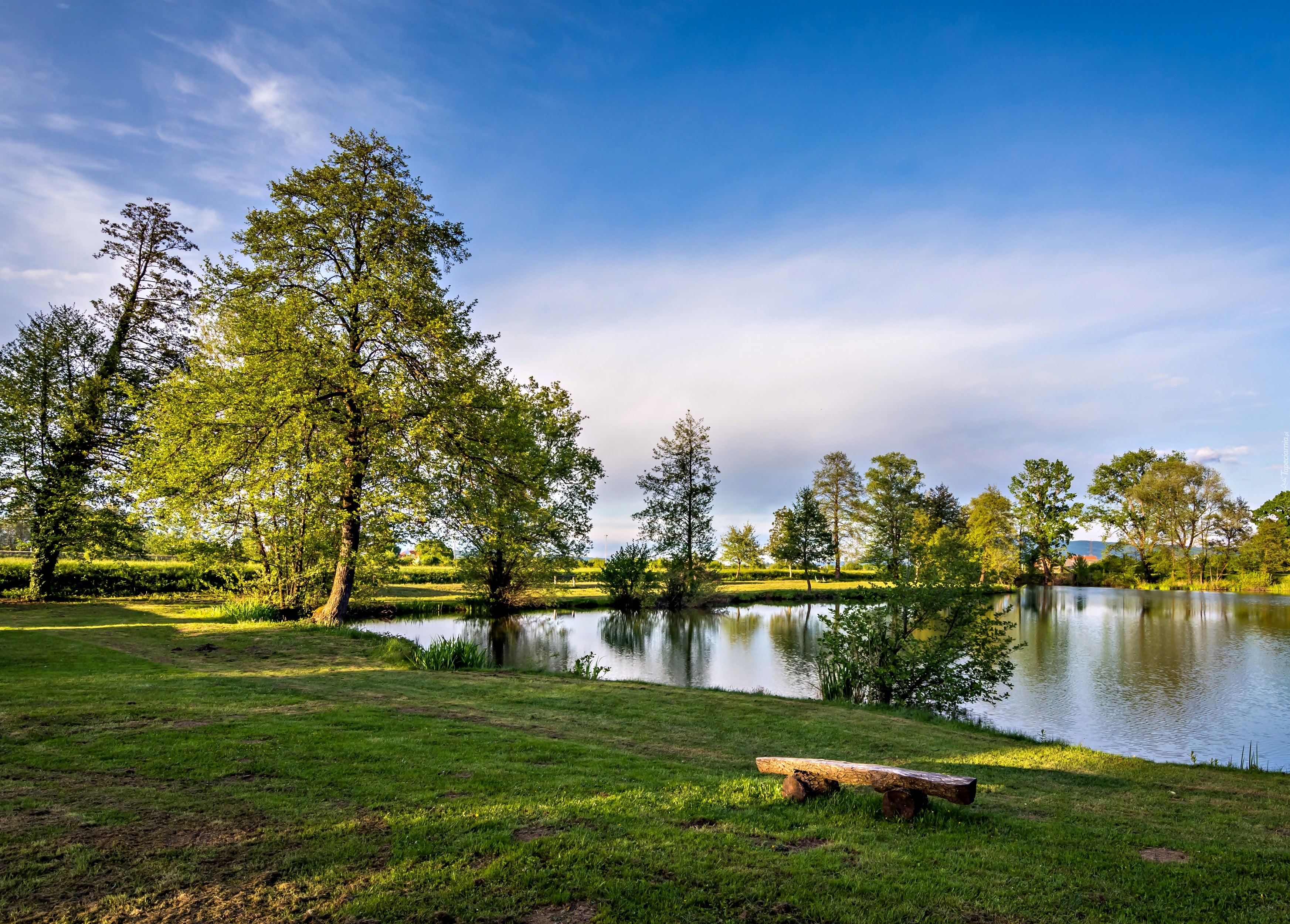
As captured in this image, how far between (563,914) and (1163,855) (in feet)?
16.0

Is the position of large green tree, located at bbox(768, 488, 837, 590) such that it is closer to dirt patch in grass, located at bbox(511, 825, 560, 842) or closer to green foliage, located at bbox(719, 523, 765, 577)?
green foliage, located at bbox(719, 523, 765, 577)

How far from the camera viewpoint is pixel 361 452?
18.6 metres

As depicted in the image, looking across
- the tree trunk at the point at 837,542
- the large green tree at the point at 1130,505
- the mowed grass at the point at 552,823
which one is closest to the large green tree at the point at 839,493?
the tree trunk at the point at 837,542

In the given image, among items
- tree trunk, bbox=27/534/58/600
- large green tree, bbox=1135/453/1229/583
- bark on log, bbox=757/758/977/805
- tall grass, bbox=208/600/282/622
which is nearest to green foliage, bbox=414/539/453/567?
tall grass, bbox=208/600/282/622

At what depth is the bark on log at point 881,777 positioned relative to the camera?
5.45m

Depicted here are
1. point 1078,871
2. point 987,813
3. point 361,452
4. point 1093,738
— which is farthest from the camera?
point 361,452

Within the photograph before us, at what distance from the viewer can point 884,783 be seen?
19.2 feet

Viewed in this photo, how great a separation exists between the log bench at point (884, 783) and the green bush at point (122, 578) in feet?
77.8

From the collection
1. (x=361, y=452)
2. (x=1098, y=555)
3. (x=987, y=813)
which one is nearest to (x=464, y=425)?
(x=361, y=452)

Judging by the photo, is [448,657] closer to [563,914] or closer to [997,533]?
[563,914]

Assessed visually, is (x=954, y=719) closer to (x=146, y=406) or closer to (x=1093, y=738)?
(x=1093, y=738)

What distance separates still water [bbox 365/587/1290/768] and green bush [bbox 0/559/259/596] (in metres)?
7.38

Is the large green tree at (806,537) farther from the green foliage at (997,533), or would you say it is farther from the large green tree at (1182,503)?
the large green tree at (1182,503)

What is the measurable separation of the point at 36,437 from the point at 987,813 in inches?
1334
